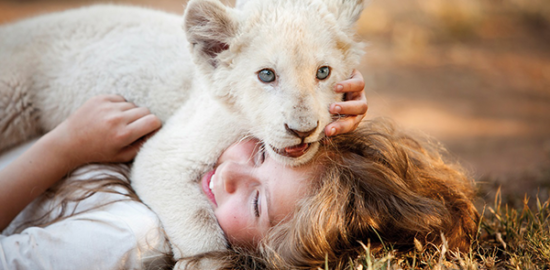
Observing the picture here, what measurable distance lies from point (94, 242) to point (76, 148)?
74 cm

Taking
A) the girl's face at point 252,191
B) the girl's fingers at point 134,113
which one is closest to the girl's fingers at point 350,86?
the girl's face at point 252,191

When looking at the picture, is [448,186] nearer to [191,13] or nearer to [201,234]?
[201,234]

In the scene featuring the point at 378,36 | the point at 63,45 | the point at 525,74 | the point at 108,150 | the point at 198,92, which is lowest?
the point at 525,74

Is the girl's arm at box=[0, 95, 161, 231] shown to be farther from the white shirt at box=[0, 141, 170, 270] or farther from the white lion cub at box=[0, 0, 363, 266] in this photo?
the white shirt at box=[0, 141, 170, 270]

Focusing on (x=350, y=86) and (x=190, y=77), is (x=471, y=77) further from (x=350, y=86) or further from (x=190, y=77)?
(x=350, y=86)

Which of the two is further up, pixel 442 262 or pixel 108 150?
pixel 108 150

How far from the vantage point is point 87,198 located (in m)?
2.60

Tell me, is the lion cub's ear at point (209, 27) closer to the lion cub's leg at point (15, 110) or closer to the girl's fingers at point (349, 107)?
the girl's fingers at point (349, 107)

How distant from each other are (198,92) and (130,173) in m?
0.66

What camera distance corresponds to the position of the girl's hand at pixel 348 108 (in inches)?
85.6

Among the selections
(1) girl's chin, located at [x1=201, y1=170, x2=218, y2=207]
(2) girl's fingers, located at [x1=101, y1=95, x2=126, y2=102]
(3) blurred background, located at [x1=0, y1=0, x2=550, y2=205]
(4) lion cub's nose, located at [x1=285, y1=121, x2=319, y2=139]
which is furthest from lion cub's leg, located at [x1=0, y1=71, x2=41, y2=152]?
(3) blurred background, located at [x1=0, y1=0, x2=550, y2=205]

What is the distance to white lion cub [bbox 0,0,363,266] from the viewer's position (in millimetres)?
2170

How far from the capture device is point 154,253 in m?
2.39

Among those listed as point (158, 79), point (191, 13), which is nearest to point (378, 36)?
point (158, 79)
